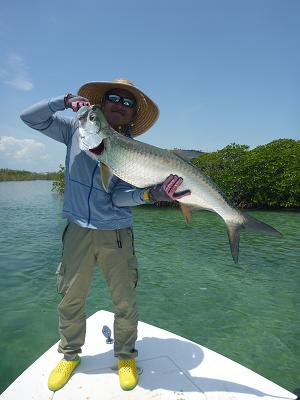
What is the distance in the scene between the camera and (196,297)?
720cm

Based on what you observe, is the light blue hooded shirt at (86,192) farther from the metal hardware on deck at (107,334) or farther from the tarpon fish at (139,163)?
the metal hardware on deck at (107,334)

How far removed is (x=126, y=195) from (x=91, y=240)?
1.79 feet

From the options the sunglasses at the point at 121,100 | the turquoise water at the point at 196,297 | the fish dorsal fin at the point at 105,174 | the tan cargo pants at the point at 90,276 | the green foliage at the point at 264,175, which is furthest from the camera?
the green foliage at the point at 264,175

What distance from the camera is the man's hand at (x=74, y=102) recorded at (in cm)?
311

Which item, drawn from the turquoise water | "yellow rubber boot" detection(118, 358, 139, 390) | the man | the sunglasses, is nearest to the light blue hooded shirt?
the man

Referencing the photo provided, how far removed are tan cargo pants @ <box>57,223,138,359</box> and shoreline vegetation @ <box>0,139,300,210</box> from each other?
2172 cm

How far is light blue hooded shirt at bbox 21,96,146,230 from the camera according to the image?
3273 mm

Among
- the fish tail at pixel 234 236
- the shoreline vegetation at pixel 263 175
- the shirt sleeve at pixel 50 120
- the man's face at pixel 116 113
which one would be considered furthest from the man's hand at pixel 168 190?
the shoreline vegetation at pixel 263 175

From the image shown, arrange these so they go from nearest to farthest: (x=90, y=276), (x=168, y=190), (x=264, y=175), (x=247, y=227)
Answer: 1. (x=168, y=190)
2. (x=247, y=227)
3. (x=90, y=276)
4. (x=264, y=175)

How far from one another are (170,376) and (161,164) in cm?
198

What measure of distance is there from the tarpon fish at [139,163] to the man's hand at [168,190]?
0.05 metres

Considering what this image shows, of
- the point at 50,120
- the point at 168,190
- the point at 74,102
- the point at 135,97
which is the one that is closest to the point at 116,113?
the point at 135,97

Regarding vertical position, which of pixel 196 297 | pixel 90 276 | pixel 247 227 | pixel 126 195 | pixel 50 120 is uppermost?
pixel 50 120

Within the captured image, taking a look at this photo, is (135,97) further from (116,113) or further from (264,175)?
(264,175)
